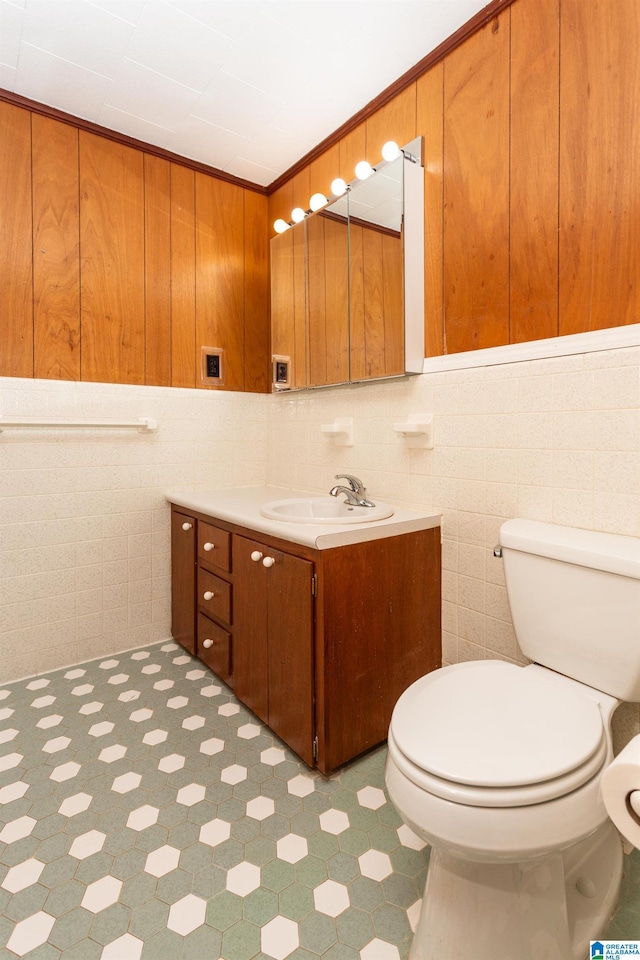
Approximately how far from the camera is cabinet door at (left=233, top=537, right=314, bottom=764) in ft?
4.74

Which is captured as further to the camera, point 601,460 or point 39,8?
point 39,8

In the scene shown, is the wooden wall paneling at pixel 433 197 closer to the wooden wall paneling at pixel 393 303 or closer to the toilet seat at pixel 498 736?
the wooden wall paneling at pixel 393 303

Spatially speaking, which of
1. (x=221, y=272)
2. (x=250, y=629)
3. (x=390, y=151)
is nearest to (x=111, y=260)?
(x=221, y=272)

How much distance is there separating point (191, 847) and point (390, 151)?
2230mm

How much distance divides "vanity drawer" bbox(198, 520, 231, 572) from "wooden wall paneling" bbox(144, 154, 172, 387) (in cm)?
77

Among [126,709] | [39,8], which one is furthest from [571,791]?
[39,8]

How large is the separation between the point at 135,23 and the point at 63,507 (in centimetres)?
174

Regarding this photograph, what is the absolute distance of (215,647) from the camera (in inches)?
77.8

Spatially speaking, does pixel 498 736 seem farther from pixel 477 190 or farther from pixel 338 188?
pixel 338 188

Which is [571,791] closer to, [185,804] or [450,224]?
[185,804]

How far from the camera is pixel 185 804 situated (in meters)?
1.34

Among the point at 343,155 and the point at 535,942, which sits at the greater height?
the point at 343,155

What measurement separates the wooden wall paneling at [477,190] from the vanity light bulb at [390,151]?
182 mm

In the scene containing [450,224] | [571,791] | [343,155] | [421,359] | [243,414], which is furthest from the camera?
[243,414]
